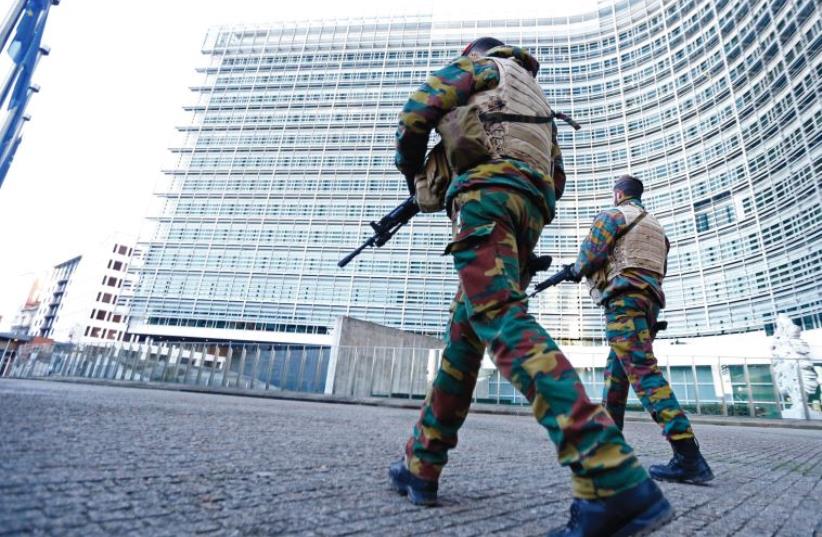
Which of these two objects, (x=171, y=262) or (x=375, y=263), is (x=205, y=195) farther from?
(x=375, y=263)

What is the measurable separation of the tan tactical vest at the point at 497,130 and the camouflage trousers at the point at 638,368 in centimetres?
136

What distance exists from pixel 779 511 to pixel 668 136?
3867 cm

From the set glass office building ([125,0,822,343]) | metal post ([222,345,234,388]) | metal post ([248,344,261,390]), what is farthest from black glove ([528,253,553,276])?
glass office building ([125,0,822,343])

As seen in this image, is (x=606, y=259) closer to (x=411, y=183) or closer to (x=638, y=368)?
(x=638, y=368)

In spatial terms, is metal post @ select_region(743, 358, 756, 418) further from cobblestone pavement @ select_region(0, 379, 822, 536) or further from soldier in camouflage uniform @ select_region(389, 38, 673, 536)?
soldier in camouflage uniform @ select_region(389, 38, 673, 536)

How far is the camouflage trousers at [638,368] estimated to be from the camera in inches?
77.0

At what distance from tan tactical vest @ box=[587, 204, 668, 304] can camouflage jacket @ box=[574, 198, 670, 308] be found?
3 cm

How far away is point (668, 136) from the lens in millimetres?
32250

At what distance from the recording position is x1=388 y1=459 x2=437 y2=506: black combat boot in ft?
3.47

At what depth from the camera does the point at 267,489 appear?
39.8 inches

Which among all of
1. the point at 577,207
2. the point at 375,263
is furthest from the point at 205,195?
the point at 577,207

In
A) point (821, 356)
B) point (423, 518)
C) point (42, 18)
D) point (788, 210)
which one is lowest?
point (423, 518)

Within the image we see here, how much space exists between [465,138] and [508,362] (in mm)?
707

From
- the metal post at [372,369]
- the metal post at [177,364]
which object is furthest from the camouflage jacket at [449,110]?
the metal post at [177,364]
